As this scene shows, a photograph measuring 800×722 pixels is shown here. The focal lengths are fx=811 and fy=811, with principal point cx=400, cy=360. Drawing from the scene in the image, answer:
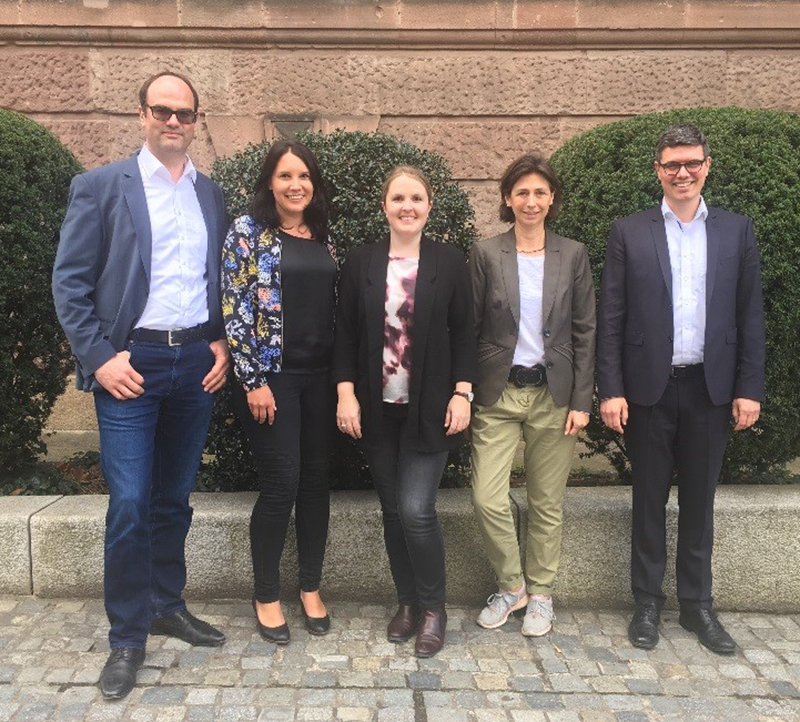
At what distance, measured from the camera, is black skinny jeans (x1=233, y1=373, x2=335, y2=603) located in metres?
3.13

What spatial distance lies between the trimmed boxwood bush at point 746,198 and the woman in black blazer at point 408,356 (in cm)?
97

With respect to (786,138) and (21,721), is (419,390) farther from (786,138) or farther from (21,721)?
(786,138)

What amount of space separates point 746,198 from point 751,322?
0.63m

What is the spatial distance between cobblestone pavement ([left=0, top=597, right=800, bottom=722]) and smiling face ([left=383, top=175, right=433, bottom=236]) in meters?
1.70

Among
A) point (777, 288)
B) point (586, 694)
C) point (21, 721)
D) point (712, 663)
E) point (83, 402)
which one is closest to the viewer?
point (21, 721)

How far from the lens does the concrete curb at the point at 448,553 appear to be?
366cm

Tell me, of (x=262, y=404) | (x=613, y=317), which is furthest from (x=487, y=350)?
(x=262, y=404)

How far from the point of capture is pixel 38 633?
11.1 ft

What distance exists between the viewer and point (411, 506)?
3172 mm

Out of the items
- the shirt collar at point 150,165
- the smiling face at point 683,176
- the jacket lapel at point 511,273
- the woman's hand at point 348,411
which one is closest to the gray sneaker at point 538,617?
the woman's hand at point 348,411

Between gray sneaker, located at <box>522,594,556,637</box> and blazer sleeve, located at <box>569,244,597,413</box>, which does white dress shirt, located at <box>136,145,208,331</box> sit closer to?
blazer sleeve, located at <box>569,244,597,413</box>

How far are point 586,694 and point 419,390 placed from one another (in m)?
1.28

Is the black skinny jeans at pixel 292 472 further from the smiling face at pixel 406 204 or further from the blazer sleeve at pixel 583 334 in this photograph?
the blazer sleeve at pixel 583 334

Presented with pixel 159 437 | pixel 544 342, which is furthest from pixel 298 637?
pixel 544 342
